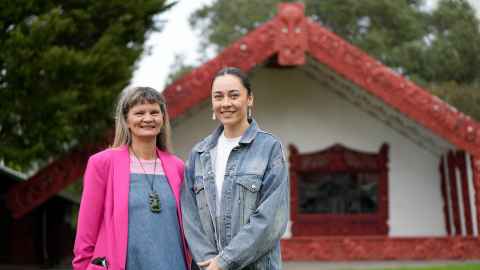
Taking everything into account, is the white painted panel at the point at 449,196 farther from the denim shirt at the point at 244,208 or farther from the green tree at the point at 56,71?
the denim shirt at the point at 244,208

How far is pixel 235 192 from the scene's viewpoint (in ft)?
9.30

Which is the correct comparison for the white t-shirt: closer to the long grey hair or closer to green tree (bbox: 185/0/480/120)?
the long grey hair

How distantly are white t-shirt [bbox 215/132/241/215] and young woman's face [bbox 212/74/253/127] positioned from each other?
0.09 meters

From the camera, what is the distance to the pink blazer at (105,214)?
2867 millimetres

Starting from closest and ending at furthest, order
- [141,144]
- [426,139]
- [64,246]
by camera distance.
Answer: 1. [141,144]
2. [426,139]
3. [64,246]

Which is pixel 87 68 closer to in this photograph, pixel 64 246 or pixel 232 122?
pixel 232 122

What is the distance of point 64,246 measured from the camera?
1211 centimetres

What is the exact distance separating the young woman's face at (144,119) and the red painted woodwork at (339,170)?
7.38 metres

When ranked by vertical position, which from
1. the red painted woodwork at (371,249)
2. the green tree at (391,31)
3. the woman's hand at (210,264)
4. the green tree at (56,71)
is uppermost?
the green tree at (391,31)

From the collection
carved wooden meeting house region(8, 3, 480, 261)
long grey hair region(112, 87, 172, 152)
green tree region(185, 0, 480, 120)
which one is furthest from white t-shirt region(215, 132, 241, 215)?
green tree region(185, 0, 480, 120)

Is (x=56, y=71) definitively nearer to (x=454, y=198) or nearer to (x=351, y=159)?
(x=351, y=159)

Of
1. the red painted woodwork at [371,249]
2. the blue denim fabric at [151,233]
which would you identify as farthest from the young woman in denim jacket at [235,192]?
the red painted woodwork at [371,249]

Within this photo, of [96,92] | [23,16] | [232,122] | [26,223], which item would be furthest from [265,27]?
[232,122]

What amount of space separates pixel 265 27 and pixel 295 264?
3449 millimetres
